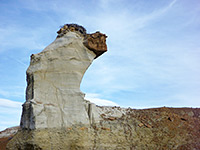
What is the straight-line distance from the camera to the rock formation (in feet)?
28.2

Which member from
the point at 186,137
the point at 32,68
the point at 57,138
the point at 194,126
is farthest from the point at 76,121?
the point at 194,126

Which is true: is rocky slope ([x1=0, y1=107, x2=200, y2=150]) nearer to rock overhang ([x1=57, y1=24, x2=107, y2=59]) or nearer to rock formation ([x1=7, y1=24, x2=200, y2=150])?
rock formation ([x1=7, y1=24, x2=200, y2=150])

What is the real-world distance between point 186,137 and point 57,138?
255 inches

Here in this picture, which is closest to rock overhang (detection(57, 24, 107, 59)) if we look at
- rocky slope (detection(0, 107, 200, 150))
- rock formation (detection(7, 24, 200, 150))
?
rock formation (detection(7, 24, 200, 150))

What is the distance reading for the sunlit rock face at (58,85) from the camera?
28.8ft

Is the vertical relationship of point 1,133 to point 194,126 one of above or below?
above

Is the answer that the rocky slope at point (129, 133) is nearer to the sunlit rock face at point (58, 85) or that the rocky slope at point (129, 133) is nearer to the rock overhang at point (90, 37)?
the sunlit rock face at point (58, 85)

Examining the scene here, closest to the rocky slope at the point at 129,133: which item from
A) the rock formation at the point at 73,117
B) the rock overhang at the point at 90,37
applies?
the rock formation at the point at 73,117

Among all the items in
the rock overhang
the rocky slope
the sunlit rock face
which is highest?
the rock overhang

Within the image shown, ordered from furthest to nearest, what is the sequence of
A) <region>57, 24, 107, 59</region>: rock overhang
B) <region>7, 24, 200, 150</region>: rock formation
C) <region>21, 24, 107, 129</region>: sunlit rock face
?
<region>57, 24, 107, 59</region>: rock overhang < <region>21, 24, 107, 129</region>: sunlit rock face < <region>7, 24, 200, 150</region>: rock formation

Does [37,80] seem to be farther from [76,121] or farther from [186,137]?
[186,137]

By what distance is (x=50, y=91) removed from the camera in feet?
30.1

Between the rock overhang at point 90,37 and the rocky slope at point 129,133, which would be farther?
the rock overhang at point 90,37

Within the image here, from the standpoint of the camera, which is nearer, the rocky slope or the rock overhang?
the rocky slope
